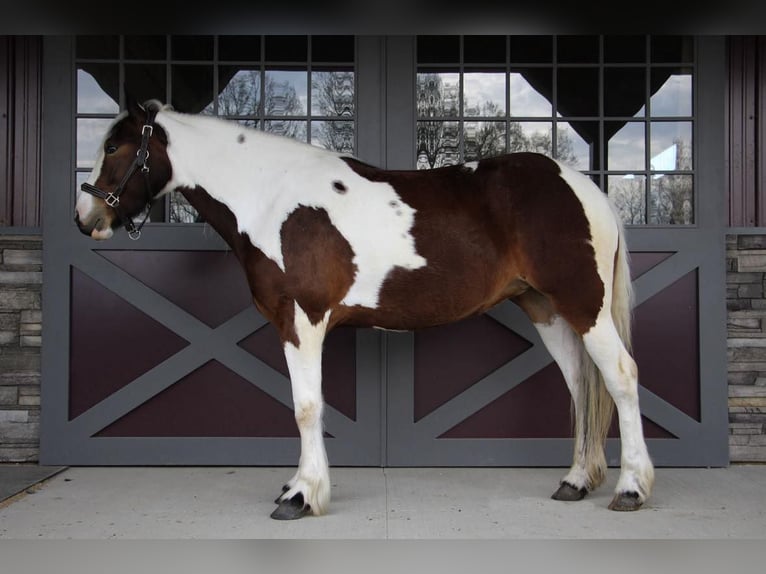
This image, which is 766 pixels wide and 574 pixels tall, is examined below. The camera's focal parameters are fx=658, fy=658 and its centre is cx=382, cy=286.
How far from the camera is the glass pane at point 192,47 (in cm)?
428

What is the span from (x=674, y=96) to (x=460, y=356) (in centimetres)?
220

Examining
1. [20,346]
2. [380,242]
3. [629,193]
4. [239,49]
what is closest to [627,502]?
[380,242]

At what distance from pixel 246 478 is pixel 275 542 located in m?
1.15

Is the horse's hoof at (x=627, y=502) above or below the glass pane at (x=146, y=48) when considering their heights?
below

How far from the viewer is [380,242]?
11.0 feet

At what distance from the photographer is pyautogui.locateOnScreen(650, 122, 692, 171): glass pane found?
169 inches

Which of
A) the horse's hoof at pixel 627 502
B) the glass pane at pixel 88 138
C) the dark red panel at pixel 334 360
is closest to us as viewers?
the horse's hoof at pixel 627 502

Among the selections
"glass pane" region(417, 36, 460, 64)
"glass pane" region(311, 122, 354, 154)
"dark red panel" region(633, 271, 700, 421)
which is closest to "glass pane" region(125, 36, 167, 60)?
"glass pane" region(311, 122, 354, 154)

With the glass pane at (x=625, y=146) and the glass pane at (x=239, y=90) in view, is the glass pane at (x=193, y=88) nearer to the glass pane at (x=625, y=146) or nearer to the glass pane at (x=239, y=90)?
the glass pane at (x=239, y=90)

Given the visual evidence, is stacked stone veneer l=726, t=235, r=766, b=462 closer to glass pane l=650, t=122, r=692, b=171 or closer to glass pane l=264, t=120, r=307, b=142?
glass pane l=650, t=122, r=692, b=171

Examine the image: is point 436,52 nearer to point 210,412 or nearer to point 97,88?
point 97,88

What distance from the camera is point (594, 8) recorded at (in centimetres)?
220

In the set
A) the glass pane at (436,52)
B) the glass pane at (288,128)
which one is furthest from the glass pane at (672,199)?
the glass pane at (288,128)

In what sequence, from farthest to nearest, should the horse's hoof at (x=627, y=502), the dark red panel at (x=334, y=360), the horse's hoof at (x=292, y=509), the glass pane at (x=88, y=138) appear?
the glass pane at (x=88, y=138) → the dark red panel at (x=334, y=360) → the horse's hoof at (x=627, y=502) → the horse's hoof at (x=292, y=509)
